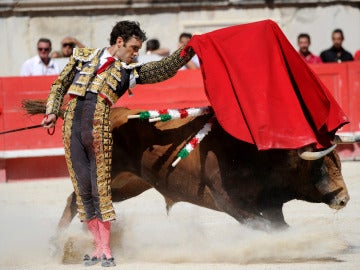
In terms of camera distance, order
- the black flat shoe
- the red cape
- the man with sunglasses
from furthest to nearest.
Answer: the man with sunglasses
the black flat shoe
the red cape

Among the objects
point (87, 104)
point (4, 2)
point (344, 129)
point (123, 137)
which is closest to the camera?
point (87, 104)

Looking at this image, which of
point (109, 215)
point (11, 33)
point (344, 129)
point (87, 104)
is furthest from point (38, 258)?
point (11, 33)

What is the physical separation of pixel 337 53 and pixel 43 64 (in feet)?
10.4

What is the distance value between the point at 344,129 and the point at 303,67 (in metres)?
4.67

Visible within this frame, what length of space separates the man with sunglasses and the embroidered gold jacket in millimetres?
4426

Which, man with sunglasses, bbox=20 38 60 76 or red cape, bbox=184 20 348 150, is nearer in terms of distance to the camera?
red cape, bbox=184 20 348 150

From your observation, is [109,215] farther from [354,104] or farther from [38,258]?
[354,104]

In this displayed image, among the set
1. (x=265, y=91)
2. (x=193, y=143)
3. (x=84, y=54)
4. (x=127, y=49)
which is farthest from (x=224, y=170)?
(x=84, y=54)

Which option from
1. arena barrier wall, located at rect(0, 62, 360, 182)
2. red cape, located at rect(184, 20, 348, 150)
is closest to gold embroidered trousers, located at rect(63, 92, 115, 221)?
red cape, located at rect(184, 20, 348, 150)

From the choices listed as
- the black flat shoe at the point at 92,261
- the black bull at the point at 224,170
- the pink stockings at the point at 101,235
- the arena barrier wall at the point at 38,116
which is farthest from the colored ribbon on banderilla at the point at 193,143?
the arena barrier wall at the point at 38,116

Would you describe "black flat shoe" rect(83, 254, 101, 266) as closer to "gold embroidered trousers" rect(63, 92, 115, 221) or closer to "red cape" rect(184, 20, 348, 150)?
"gold embroidered trousers" rect(63, 92, 115, 221)

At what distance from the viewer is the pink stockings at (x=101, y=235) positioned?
558cm

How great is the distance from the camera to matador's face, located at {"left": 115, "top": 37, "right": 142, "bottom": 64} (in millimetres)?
5605

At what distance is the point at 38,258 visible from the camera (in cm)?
601
